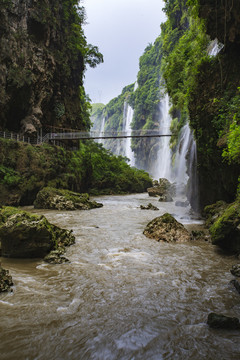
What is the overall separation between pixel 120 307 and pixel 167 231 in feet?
13.6

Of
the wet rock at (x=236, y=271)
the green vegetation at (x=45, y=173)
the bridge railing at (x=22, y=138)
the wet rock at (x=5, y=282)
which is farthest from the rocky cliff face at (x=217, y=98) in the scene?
the bridge railing at (x=22, y=138)

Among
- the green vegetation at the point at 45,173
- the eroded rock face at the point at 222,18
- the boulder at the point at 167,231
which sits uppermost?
the eroded rock face at the point at 222,18

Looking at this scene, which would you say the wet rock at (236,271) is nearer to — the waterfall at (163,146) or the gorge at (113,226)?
the gorge at (113,226)

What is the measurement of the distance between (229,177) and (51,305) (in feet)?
23.6

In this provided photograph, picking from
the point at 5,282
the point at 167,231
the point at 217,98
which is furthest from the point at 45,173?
the point at 5,282

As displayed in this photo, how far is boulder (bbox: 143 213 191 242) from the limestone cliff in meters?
14.4

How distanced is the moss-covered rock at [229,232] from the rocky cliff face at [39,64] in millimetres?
16235

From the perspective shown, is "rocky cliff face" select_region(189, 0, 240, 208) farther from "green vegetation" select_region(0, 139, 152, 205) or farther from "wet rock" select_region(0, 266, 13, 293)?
"green vegetation" select_region(0, 139, 152, 205)

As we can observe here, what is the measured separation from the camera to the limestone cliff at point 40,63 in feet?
55.3

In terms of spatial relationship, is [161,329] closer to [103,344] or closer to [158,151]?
[103,344]

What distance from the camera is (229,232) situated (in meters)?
5.43

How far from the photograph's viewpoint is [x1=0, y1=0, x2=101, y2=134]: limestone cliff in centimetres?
1686

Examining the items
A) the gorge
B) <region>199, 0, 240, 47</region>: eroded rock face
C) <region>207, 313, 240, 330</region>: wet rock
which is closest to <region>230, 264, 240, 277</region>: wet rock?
the gorge

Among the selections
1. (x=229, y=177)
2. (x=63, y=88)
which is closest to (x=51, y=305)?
(x=229, y=177)
